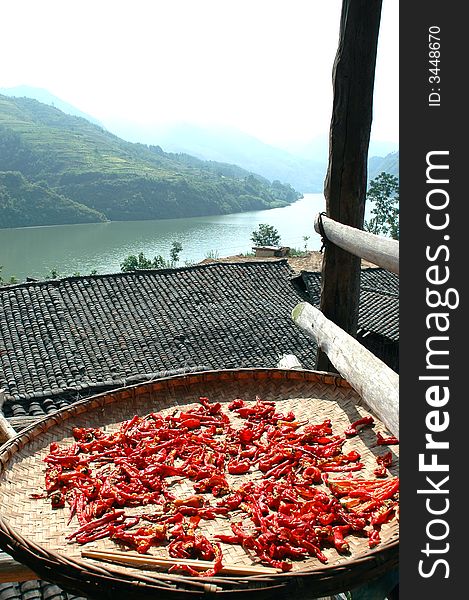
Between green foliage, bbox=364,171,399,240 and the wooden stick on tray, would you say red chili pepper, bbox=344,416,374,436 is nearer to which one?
the wooden stick on tray

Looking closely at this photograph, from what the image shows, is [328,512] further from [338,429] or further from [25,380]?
[25,380]

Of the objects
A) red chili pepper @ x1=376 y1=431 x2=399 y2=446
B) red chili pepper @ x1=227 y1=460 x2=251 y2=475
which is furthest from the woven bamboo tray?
red chili pepper @ x1=227 y1=460 x2=251 y2=475

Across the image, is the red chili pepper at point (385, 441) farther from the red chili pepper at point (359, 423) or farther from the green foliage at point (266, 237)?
the green foliage at point (266, 237)

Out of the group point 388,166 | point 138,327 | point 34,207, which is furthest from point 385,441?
point 388,166

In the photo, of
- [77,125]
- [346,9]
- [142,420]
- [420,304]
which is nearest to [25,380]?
[142,420]

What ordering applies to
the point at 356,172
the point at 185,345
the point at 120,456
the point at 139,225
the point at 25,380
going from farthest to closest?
the point at 139,225 < the point at 185,345 < the point at 25,380 < the point at 356,172 < the point at 120,456
